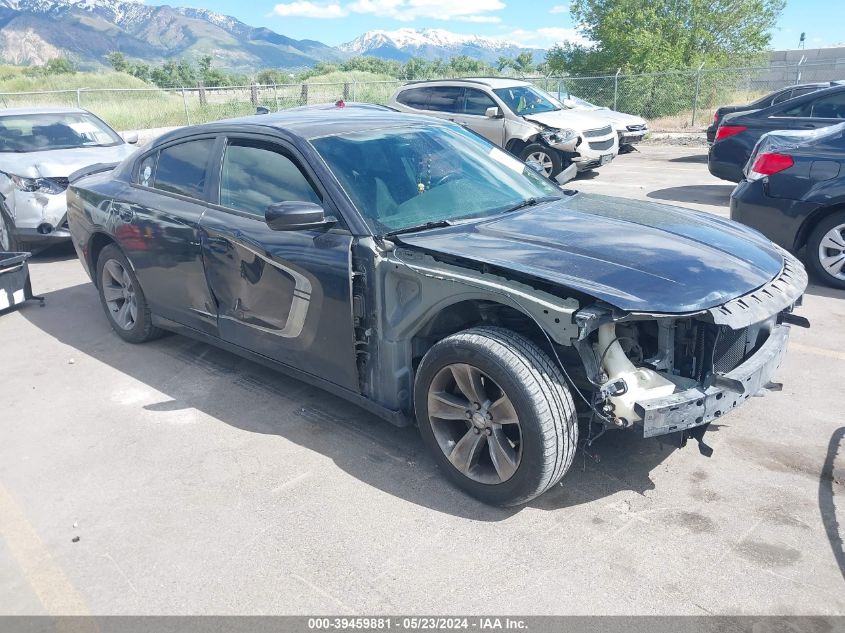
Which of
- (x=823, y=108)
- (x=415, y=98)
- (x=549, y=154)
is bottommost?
(x=549, y=154)

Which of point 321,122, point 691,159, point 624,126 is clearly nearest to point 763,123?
point 624,126

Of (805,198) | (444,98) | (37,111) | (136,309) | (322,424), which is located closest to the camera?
(322,424)

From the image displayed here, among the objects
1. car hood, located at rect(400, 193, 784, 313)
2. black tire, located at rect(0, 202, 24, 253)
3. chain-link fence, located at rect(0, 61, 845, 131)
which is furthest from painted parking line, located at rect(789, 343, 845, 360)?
chain-link fence, located at rect(0, 61, 845, 131)

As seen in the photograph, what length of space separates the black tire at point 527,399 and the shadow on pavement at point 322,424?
240 millimetres

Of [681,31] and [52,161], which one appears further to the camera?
[681,31]

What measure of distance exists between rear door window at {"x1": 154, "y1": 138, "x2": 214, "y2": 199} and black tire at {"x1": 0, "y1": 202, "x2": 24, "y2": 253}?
13.6 feet

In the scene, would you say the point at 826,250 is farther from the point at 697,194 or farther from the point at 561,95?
the point at 561,95

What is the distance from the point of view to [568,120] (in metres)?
12.5

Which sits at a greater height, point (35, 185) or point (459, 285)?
point (35, 185)

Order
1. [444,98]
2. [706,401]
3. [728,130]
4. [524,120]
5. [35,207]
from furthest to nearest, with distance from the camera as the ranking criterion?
1. [444,98]
2. [524,120]
3. [728,130]
4. [35,207]
5. [706,401]

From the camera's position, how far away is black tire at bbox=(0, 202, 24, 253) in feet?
26.2

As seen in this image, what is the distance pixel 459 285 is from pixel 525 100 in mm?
10783

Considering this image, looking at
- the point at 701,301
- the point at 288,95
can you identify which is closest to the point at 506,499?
the point at 701,301

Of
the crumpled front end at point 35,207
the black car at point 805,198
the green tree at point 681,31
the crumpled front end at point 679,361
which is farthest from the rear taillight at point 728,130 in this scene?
the green tree at point 681,31
